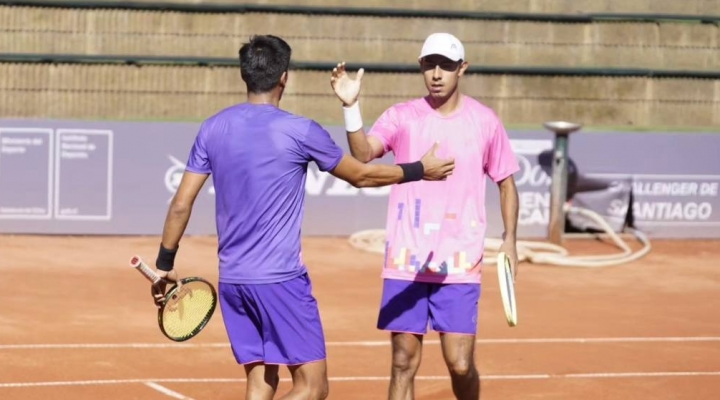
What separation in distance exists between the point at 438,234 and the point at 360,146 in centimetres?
79

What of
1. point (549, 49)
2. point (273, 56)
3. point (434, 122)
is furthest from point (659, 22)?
point (273, 56)

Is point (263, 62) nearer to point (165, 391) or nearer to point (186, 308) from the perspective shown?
point (186, 308)

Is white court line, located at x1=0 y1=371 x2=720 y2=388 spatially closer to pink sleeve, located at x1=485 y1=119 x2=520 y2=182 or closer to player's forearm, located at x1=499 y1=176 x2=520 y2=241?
player's forearm, located at x1=499 y1=176 x2=520 y2=241

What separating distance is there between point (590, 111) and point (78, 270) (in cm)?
1115

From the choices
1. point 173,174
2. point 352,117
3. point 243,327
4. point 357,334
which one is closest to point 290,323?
point 243,327

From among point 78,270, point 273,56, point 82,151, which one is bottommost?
point 78,270

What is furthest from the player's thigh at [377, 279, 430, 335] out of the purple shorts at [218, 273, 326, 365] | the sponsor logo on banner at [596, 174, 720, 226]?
the sponsor logo on banner at [596, 174, 720, 226]

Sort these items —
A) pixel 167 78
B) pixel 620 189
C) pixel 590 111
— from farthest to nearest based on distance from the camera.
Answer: pixel 590 111, pixel 167 78, pixel 620 189

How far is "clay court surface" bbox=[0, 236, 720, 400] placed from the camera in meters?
10.0

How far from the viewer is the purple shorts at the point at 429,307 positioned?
7762 millimetres

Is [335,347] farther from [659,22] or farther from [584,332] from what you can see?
[659,22]

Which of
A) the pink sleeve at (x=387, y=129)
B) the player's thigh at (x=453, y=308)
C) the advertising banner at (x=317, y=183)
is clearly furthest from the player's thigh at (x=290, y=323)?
the advertising banner at (x=317, y=183)

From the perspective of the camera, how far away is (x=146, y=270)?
260 inches

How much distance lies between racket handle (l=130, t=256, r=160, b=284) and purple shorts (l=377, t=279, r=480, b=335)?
66.0 inches
